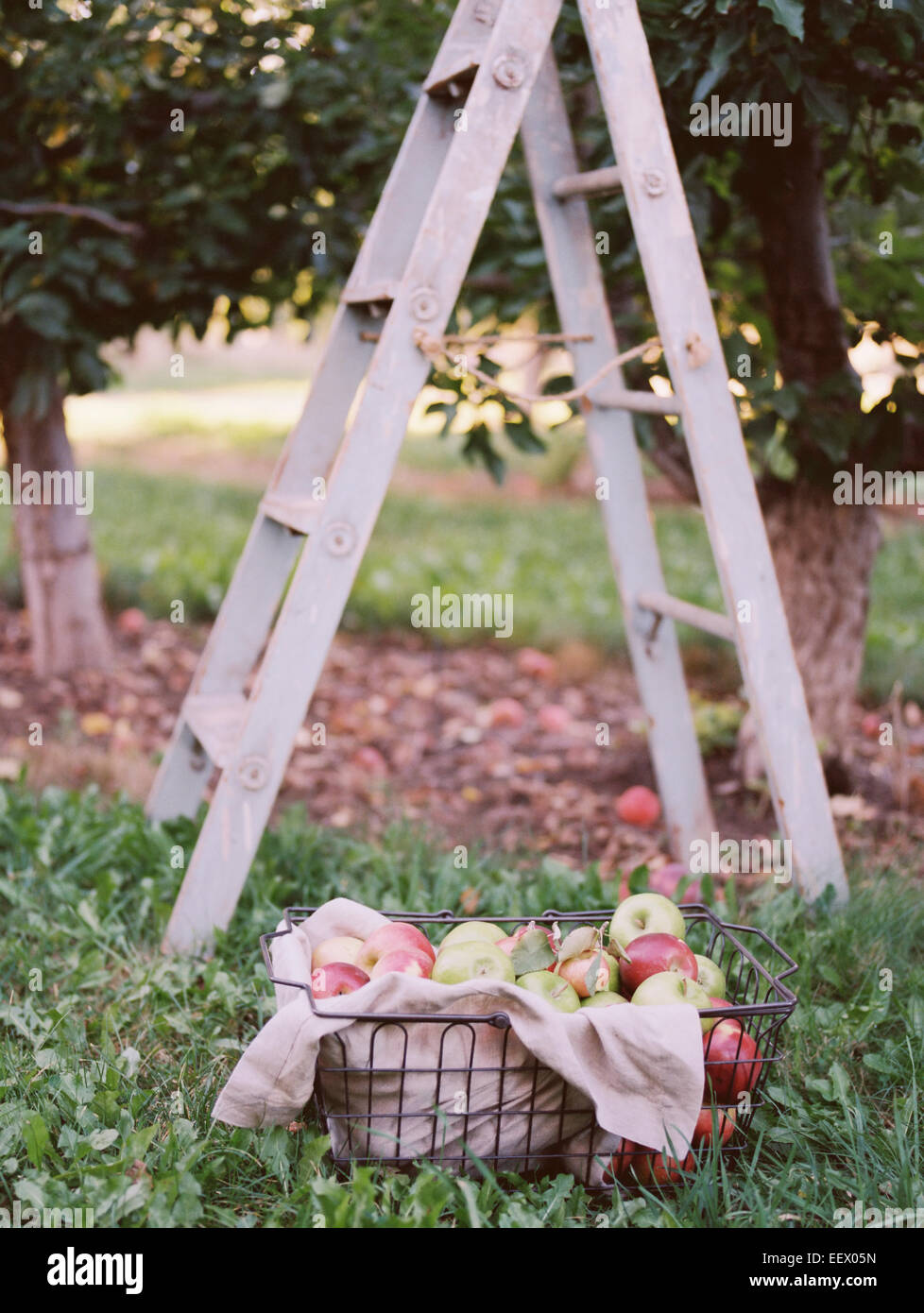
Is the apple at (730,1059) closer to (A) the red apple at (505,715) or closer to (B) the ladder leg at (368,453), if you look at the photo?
(B) the ladder leg at (368,453)

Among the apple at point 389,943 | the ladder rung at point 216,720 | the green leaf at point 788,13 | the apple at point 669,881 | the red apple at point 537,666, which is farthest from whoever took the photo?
the red apple at point 537,666

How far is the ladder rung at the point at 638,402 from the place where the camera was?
2.32 meters

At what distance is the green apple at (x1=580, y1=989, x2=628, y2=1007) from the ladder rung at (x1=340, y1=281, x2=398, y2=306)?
1.26 m

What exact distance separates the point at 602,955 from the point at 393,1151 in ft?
1.33

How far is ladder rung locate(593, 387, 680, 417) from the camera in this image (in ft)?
7.60

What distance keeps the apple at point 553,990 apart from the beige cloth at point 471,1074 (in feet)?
0.26

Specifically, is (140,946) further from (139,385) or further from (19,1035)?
(139,385)

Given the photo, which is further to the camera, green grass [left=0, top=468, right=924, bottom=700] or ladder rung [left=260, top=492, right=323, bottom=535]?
green grass [left=0, top=468, right=924, bottom=700]

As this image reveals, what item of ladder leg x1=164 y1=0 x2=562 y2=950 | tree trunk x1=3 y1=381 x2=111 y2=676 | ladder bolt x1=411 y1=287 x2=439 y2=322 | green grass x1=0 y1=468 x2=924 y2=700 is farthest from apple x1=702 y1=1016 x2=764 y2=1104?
tree trunk x1=3 y1=381 x2=111 y2=676

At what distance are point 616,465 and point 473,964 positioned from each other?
1390 millimetres

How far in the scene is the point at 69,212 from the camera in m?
3.14

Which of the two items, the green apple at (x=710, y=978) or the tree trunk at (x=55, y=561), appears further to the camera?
the tree trunk at (x=55, y=561)

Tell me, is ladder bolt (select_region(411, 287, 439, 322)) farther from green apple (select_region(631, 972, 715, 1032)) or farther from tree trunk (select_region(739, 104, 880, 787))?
green apple (select_region(631, 972, 715, 1032))

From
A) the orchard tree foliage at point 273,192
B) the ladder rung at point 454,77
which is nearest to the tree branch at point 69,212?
the orchard tree foliage at point 273,192
